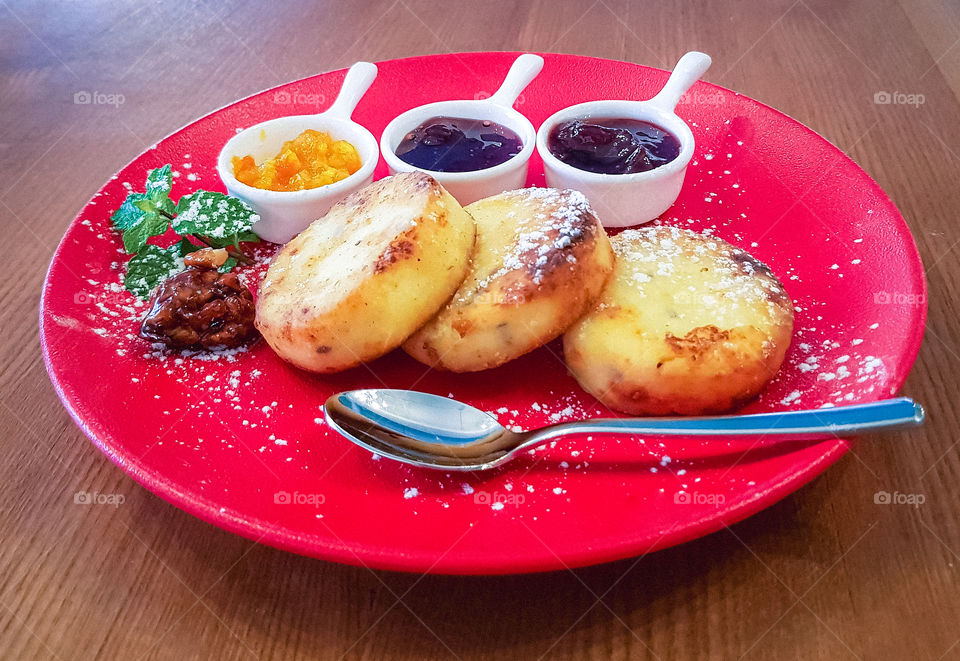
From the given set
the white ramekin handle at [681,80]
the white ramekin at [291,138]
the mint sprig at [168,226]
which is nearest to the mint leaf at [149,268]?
the mint sprig at [168,226]

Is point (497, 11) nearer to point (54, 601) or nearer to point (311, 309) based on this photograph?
point (311, 309)

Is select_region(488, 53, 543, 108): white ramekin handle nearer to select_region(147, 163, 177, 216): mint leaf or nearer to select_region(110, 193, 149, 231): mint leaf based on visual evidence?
select_region(147, 163, 177, 216): mint leaf

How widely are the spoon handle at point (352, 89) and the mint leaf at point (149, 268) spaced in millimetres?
821

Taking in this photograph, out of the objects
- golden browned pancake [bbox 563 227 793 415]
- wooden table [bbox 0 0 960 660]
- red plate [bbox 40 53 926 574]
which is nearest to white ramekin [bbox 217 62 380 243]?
red plate [bbox 40 53 926 574]

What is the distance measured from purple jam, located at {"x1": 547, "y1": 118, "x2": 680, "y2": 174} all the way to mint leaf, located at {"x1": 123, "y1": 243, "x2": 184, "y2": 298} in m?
1.27

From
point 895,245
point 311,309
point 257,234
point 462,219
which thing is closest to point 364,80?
point 257,234

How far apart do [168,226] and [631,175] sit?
4.85ft

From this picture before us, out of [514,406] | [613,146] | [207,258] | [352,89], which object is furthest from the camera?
[352,89]

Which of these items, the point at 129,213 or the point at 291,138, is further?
the point at 291,138

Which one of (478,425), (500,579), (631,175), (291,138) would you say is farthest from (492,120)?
(500,579)

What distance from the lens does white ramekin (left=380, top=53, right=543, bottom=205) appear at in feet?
7.97

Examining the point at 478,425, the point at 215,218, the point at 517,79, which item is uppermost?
the point at 517,79

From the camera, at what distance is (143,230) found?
2312 mm

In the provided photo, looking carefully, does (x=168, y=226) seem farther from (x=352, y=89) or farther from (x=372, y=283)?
(x=372, y=283)
